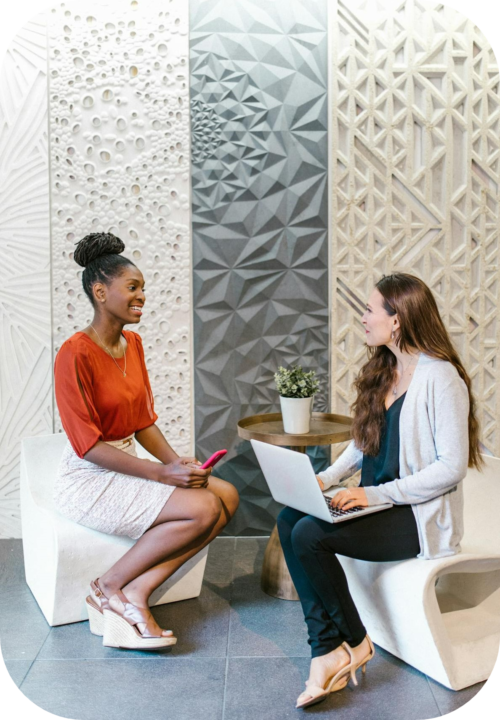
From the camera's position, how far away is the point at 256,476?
381cm

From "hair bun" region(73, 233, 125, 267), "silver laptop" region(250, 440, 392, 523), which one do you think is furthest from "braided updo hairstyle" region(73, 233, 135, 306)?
"silver laptop" region(250, 440, 392, 523)

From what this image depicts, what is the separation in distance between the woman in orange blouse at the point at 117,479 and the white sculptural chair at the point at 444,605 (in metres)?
0.67

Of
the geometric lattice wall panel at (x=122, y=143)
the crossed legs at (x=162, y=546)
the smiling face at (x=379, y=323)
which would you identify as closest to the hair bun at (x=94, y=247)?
the geometric lattice wall panel at (x=122, y=143)

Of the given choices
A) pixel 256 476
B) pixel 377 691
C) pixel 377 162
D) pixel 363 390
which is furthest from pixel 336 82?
pixel 377 691

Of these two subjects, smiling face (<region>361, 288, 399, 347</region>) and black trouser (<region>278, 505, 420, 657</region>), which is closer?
black trouser (<region>278, 505, 420, 657</region>)

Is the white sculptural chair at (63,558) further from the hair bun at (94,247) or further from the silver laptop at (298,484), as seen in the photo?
the hair bun at (94,247)

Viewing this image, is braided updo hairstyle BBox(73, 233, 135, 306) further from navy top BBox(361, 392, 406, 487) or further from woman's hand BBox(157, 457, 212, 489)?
navy top BBox(361, 392, 406, 487)

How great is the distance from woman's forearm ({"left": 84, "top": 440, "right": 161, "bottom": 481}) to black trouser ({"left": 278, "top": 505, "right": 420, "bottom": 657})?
0.70m

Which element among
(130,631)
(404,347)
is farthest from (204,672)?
(404,347)

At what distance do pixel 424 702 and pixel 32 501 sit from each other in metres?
1.74

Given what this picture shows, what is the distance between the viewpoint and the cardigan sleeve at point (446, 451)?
91.1 inches

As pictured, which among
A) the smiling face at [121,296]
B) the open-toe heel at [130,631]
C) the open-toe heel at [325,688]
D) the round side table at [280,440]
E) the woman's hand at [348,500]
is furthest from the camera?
the round side table at [280,440]

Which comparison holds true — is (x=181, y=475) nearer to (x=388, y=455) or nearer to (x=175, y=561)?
(x=175, y=561)

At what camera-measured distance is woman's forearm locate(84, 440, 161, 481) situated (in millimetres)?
2785
